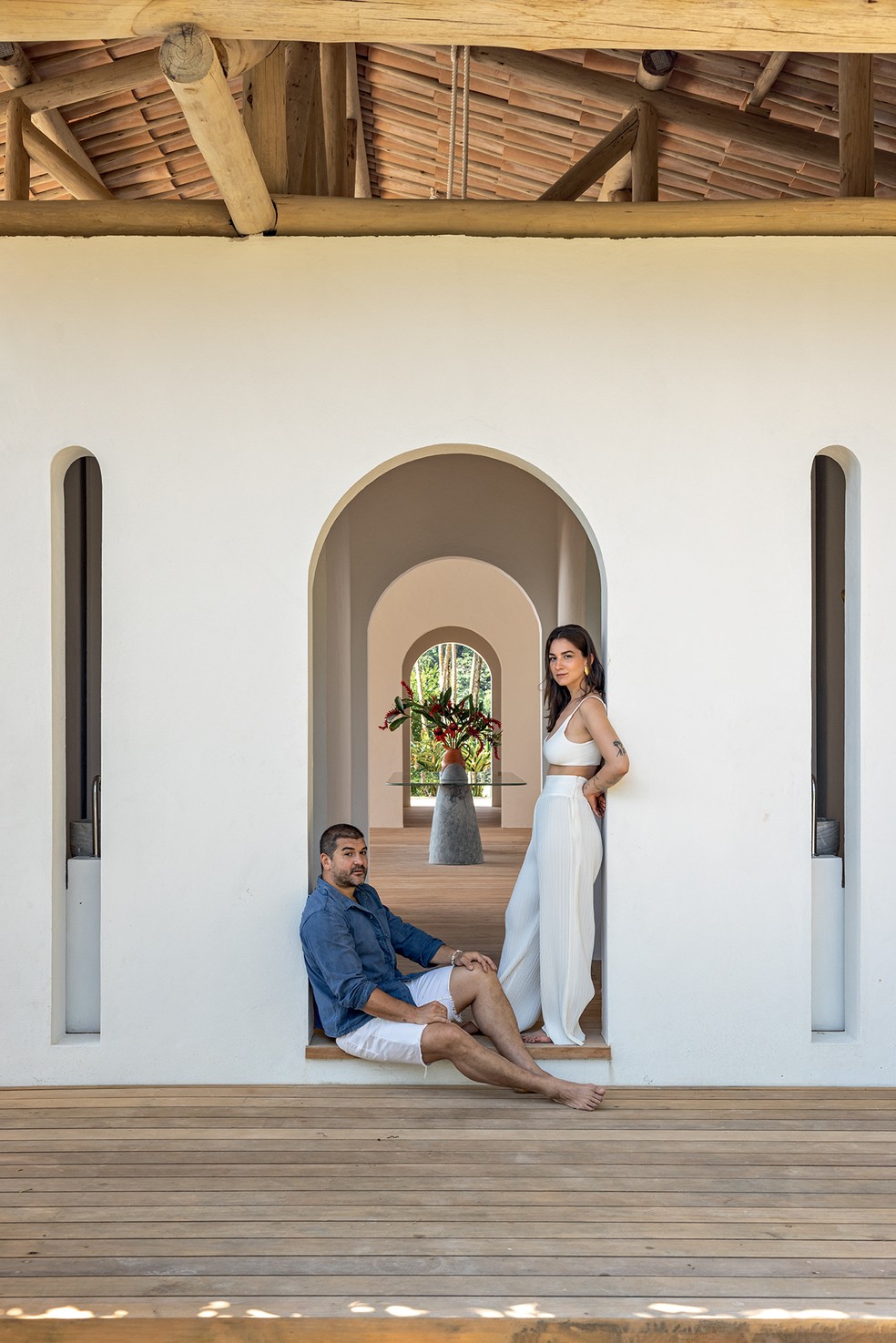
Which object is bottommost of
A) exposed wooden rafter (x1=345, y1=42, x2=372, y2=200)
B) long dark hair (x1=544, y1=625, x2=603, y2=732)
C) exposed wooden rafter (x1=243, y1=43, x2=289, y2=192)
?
long dark hair (x1=544, y1=625, x2=603, y2=732)

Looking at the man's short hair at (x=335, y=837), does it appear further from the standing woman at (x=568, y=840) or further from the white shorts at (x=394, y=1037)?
the standing woman at (x=568, y=840)

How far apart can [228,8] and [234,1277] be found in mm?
3257

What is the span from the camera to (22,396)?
4480 mm

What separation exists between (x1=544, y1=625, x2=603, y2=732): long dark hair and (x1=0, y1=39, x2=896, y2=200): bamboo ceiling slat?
9.58ft

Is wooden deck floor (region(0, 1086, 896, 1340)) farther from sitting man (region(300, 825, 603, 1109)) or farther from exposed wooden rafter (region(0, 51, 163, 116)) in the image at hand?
exposed wooden rafter (region(0, 51, 163, 116))

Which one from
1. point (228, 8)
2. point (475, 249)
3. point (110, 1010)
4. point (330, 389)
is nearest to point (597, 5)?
point (228, 8)

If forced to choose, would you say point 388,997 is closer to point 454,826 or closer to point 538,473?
point 538,473

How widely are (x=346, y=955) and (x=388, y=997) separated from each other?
221 millimetres

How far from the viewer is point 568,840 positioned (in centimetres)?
445

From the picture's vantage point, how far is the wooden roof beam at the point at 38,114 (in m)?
5.80

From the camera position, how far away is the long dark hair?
452cm

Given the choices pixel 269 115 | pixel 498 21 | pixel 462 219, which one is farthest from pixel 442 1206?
pixel 269 115

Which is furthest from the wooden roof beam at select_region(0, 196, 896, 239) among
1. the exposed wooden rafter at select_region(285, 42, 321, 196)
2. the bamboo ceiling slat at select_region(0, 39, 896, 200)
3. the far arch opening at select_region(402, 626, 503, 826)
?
the far arch opening at select_region(402, 626, 503, 826)

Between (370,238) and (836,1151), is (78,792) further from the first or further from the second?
(836,1151)
